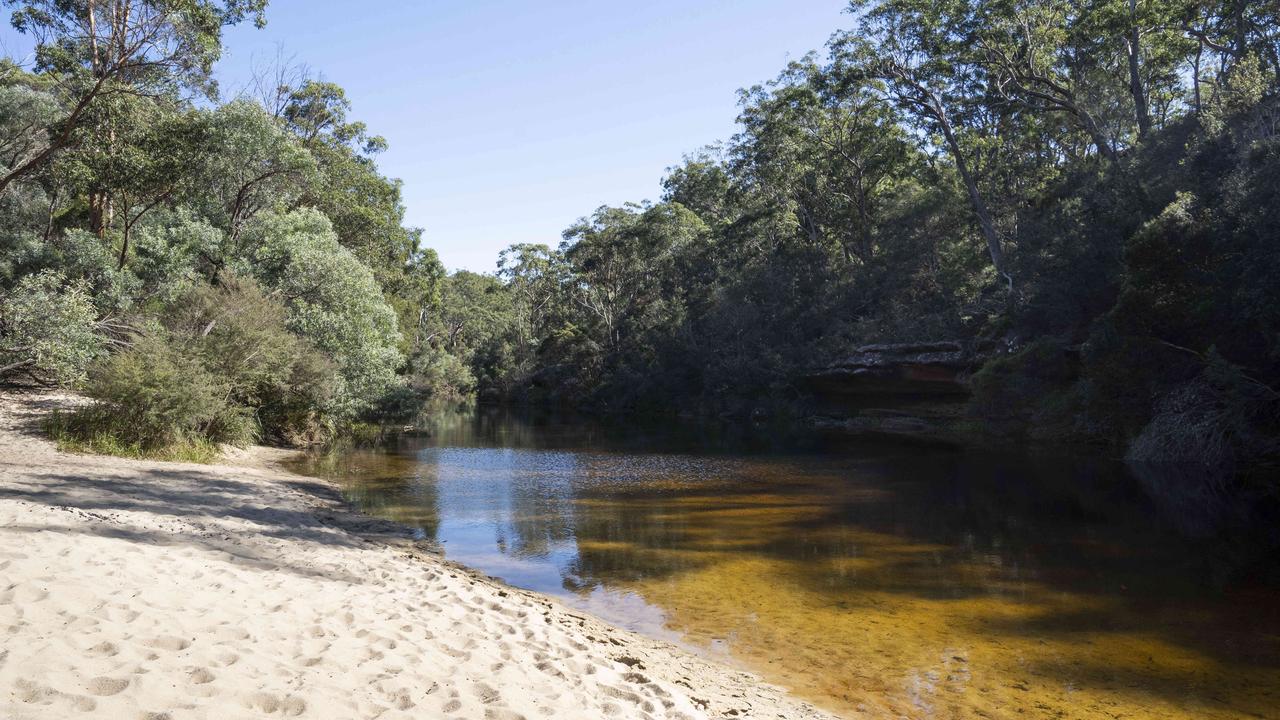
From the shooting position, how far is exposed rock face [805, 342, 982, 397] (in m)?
32.8

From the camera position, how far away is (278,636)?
5105 millimetres

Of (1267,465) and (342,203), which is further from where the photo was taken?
(342,203)

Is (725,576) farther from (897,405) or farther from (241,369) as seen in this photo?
(897,405)

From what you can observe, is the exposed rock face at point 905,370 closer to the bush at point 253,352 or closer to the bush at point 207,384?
the bush at point 207,384

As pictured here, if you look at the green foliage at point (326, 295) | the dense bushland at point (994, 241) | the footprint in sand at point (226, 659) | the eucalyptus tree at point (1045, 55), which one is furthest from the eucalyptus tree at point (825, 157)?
the footprint in sand at point (226, 659)

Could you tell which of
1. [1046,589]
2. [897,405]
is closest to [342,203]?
[897,405]

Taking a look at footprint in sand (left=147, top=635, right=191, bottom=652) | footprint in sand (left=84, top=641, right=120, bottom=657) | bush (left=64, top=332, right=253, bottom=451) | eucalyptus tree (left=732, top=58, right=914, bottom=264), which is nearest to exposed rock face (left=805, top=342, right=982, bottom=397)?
eucalyptus tree (left=732, top=58, right=914, bottom=264)

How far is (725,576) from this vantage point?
33.7 ft

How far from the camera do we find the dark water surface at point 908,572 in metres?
6.70

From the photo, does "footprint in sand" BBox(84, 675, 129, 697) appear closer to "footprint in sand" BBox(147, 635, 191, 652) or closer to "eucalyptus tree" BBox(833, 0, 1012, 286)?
"footprint in sand" BBox(147, 635, 191, 652)

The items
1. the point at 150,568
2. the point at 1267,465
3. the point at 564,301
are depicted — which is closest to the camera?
the point at 150,568

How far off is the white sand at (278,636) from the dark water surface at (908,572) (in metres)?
1.36

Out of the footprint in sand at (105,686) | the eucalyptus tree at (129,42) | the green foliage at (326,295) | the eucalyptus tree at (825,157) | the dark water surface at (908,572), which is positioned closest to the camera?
the footprint in sand at (105,686)

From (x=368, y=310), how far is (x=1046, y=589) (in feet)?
72.5
